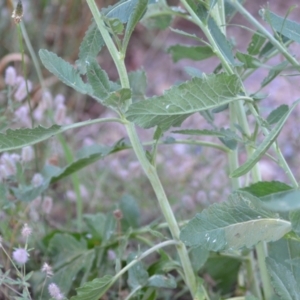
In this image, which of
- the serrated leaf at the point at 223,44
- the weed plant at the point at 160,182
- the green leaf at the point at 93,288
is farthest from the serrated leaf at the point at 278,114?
the green leaf at the point at 93,288

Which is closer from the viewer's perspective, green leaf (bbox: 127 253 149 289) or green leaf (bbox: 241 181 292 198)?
green leaf (bbox: 241 181 292 198)

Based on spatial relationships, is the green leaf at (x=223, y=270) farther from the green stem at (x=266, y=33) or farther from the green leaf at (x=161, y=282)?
the green stem at (x=266, y=33)

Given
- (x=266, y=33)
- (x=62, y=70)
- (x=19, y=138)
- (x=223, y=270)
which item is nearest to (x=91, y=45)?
(x=62, y=70)

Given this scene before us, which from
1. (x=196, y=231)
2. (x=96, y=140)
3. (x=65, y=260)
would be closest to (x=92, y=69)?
(x=196, y=231)

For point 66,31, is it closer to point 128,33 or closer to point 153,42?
point 153,42

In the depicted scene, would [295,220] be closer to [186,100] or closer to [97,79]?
[186,100]

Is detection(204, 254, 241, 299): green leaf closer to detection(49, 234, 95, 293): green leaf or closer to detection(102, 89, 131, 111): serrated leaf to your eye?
detection(49, 234, 95, 293): green leaf

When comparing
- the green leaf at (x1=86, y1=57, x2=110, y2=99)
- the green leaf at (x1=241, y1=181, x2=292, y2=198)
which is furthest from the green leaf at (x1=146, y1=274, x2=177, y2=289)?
the green leaf at (x1=86, y1=57, x2=110, y2=99)
